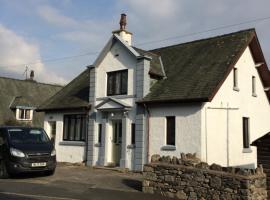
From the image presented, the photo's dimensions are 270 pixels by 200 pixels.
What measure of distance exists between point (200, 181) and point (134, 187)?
3168 mm

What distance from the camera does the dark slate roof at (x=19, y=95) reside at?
40.4 m

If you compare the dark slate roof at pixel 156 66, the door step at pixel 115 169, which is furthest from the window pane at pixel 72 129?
the dark slate roof at pixel 156 66

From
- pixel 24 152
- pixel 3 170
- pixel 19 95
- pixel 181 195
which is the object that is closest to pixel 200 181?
pixel 181 195

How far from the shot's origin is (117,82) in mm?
20016

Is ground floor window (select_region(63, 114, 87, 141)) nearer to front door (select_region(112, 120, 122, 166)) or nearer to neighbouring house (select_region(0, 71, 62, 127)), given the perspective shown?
front door (select_region(112, 120, 122, 166))

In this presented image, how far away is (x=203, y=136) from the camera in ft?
53.2

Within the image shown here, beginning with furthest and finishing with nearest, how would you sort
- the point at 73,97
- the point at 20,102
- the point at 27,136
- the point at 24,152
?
the point at 20,102 → the point at 73,97 → the point at 27,136 → the point at 24,152

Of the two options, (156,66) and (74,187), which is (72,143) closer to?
(156,66)

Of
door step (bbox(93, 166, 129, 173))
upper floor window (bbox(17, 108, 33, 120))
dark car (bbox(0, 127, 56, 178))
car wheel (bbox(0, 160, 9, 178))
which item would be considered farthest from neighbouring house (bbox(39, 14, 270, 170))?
upper floor window (bbox(17, 108, 33, 120))

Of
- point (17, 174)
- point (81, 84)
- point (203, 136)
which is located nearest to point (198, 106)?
point (203, 136)

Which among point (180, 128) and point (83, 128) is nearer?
point (180, 128)

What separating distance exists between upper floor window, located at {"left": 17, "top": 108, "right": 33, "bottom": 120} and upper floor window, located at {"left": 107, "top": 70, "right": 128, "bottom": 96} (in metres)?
23.1

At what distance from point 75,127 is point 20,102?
2114cm

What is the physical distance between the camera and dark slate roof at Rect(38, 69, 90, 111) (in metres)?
22.0
